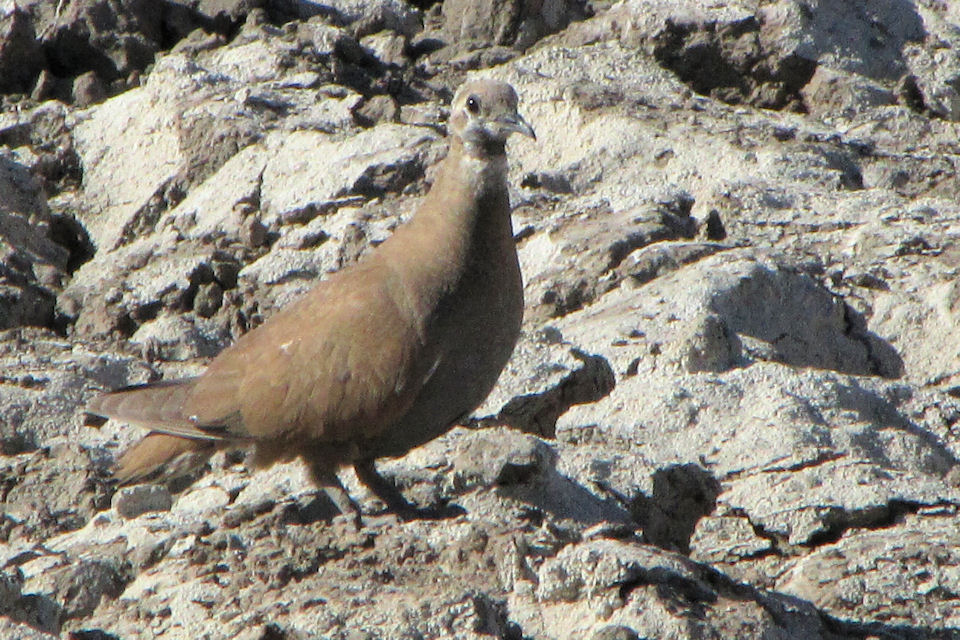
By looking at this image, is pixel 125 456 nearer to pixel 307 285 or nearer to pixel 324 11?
pixel 307 285

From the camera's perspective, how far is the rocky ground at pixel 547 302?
13.2 ft

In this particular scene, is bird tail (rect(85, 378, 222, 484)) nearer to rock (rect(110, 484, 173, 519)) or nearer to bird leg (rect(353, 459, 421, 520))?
rock (rect(110, 484, 173, 519))

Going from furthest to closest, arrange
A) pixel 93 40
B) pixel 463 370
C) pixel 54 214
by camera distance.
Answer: pixel 93 40, pixel 54 214, pixel 463 370

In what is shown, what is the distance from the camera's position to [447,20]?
25.5 ft

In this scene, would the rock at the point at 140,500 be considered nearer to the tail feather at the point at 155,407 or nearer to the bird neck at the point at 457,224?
the tail feather at the point at 155,407

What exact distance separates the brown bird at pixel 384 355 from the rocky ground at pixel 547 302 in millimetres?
177

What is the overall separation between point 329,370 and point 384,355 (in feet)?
0.69

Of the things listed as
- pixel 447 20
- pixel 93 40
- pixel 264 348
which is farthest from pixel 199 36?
pixel 264 348

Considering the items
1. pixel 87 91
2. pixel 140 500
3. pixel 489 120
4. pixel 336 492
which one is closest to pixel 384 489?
pixel 336 492

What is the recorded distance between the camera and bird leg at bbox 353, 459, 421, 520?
14.9 feet

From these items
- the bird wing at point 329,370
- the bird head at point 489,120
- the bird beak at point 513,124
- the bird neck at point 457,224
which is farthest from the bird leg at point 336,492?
the bird beak at point 513,124

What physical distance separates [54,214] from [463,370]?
3.02m

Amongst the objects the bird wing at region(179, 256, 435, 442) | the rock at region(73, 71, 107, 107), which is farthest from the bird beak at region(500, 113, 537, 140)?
the rock at region(73, 71, 107, 107)

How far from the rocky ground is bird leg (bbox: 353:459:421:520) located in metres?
0.10
